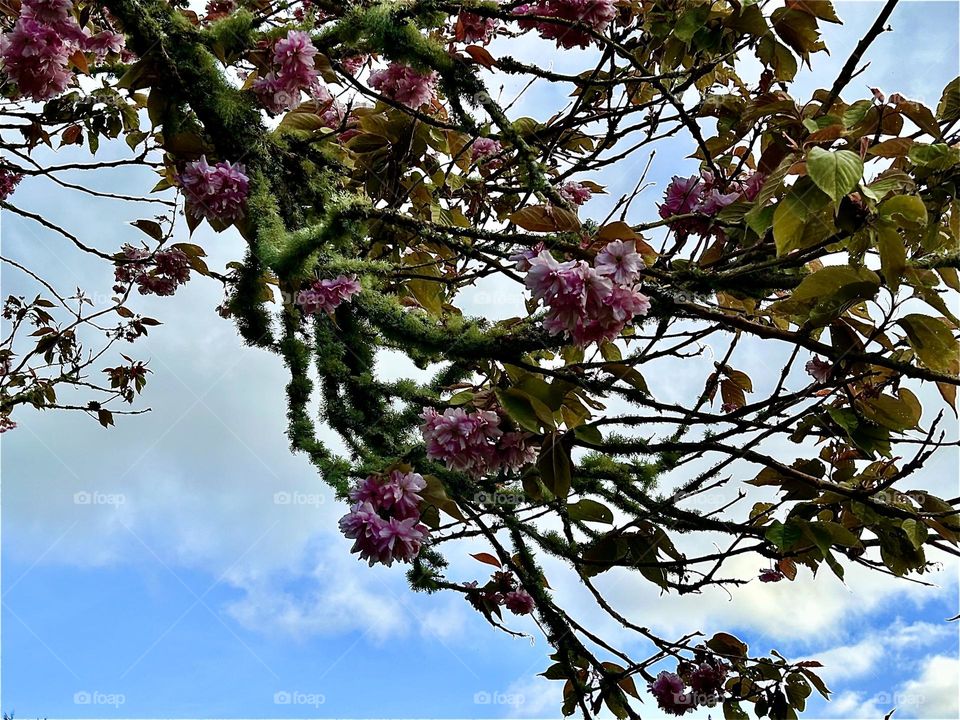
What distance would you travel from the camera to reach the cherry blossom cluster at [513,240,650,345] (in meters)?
1.14

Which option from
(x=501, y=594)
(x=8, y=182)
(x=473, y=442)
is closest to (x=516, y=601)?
(x=501, y=594)

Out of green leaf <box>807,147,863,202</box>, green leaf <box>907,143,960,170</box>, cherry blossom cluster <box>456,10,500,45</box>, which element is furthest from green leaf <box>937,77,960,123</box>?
cherry blossom cluster <box>456,10,500,45</box>

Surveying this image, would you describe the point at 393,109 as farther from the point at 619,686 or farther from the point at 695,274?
the point at 619,686

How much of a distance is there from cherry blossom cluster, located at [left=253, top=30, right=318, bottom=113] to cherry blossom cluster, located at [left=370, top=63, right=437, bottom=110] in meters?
0.21

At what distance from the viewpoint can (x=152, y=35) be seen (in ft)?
5.04

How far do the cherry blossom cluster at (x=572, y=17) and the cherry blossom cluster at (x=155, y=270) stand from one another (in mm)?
1702

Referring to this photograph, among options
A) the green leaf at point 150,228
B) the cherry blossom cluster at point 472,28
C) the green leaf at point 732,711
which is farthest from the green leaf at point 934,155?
the green leaf at point 150,228

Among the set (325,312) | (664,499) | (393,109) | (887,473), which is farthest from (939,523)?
(393,109)

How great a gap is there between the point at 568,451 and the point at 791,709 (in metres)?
1.23

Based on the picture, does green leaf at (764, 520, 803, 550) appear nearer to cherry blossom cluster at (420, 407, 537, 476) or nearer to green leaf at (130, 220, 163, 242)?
cherry blossom cluster at (420, 407, 537, 476)

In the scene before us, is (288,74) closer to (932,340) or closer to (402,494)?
(402,494)

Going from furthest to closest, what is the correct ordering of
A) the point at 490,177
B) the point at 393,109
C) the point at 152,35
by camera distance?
the point at 490,177
the point at 393,109
the point at 152,35

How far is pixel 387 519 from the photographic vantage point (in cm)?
133

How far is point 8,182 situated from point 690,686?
3316 millimetres
